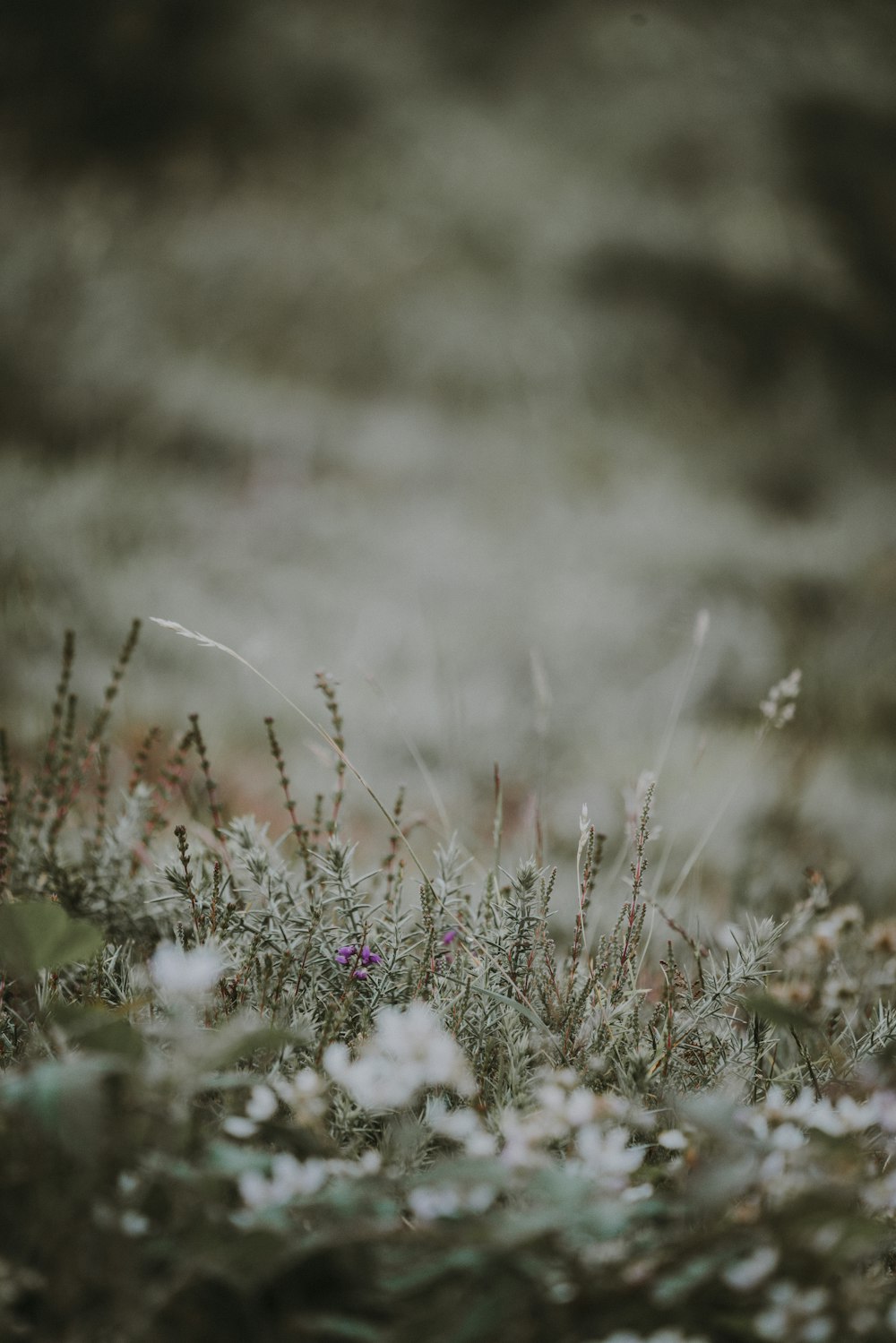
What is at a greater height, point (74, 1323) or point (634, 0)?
point (634, 0)

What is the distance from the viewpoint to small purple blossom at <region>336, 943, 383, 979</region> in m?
1.07

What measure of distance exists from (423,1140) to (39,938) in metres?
0.39

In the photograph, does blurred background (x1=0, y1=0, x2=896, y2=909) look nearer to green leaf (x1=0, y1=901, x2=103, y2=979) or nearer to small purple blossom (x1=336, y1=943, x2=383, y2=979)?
small purple blossom (x1=336, y1=943, x2=383, y2=979)

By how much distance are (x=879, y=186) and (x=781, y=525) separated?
1651 mm

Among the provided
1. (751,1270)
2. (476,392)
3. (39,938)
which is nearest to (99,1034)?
(39,938)

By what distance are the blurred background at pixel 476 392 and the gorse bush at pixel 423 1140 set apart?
687 mm

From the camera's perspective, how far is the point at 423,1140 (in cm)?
86

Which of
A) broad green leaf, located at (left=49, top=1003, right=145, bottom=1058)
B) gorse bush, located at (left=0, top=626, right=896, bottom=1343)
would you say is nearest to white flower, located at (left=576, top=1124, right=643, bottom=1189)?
gorse bush, located at (left=0, top=626, right=896, bottom=1343)

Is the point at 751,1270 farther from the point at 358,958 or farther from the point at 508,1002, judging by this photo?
the point at 358,958

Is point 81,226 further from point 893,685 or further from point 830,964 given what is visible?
point 830,964

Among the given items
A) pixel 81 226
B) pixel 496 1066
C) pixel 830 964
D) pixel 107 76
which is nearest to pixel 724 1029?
pixel 830 964

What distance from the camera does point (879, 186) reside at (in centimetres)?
352

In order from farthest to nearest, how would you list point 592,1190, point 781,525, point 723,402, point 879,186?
point 879,186
point 723,402
point 781,525
point 592,1190

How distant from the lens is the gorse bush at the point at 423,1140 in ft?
1.98
